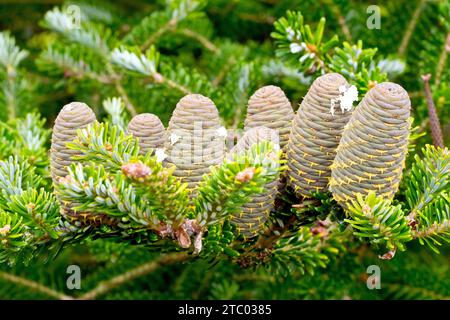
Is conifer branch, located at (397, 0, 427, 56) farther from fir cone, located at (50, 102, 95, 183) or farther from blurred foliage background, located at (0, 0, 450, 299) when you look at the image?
fir cone, located at (50, 102, 95, 183)

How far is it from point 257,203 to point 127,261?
3.24 ft

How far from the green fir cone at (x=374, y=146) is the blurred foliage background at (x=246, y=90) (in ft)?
1.88

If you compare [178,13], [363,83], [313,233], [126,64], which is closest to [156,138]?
[313,233]

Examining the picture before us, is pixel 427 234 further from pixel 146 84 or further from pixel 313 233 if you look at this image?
pixel 146 84

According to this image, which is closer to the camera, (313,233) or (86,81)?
(313,233)

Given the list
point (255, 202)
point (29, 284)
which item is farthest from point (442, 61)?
point (29, 284)

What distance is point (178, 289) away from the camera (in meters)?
2.10

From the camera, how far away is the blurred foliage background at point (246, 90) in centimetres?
186

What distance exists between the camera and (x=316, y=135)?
1199 mm

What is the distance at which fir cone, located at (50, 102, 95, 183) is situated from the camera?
47.0 inches

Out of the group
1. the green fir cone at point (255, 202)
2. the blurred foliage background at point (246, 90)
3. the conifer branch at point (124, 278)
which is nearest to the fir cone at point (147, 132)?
the green fir cone at point (255, 202)

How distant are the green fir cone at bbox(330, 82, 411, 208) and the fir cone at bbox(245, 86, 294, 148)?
16cm

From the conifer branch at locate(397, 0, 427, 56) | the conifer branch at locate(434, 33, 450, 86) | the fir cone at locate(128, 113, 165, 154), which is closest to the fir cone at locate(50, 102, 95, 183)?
the fir cone at locate(128, 113, 165, 154)
